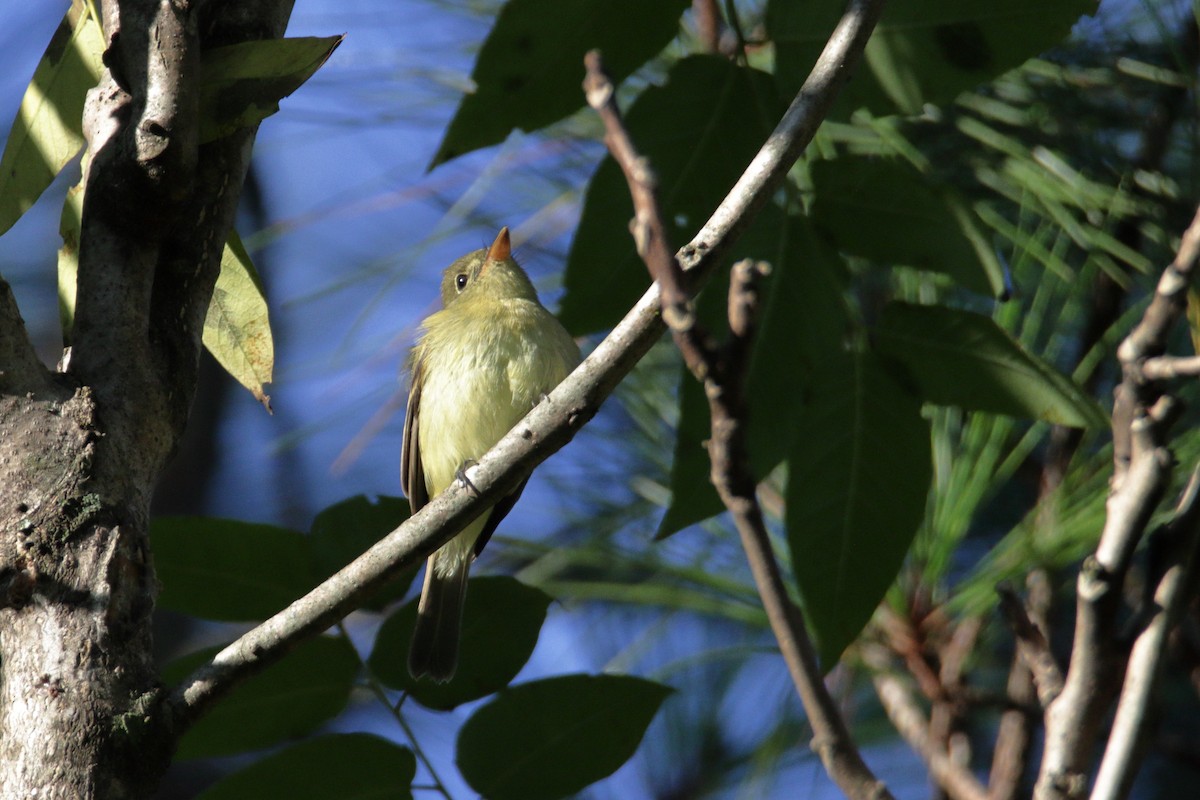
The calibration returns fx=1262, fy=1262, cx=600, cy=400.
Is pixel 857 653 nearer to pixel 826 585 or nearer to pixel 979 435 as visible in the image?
pixel 979 435

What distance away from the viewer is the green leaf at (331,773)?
1525 millimetres

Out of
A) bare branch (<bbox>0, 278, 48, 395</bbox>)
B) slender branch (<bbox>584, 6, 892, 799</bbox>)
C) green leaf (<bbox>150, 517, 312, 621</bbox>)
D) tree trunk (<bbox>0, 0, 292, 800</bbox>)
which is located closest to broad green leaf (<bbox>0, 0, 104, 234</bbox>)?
tree trunk (<bbox>0, 0, 292, 800</bbox>)

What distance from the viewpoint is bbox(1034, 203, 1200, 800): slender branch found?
142 centimetres

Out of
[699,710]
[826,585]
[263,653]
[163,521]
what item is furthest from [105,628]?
[699,710]

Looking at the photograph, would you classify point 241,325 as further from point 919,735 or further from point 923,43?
point 919,735

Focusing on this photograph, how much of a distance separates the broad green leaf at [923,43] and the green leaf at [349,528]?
81 cm

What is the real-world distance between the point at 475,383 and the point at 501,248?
1.50 feet

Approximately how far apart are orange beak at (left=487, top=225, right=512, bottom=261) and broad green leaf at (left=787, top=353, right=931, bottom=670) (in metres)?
1.27

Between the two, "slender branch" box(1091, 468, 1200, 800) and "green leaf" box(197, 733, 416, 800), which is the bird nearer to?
"green leaf" box(197, 733, 416, 800)

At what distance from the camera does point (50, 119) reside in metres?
1.61

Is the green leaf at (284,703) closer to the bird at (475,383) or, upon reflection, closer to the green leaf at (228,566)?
the green leaf at (228,566)

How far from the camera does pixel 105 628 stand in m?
1.19

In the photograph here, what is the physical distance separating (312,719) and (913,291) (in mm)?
1388

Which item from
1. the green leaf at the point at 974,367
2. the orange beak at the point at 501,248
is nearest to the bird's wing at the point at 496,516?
the orange beak at the point at 501,248
